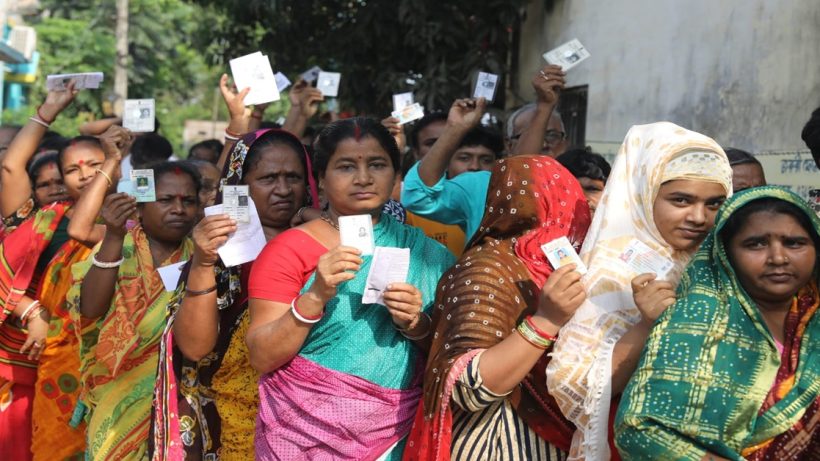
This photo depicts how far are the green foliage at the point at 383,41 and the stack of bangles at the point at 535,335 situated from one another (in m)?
6.78

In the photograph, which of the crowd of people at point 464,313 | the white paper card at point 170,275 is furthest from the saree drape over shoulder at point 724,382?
the white paper card at point 170,275

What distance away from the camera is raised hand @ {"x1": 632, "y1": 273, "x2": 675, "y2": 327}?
8.45 ft

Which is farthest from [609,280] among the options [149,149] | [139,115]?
[149,149]

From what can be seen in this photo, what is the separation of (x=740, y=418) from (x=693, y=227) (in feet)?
1.89

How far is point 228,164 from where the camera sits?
154 inches

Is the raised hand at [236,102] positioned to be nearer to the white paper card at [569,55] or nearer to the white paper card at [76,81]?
the white paper card at [76,81]

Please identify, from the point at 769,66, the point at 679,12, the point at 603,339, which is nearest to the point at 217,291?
the point at 603,339

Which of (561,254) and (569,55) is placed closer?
(561,254)

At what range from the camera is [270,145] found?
378 cm

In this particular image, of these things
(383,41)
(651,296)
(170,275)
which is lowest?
(170,275)

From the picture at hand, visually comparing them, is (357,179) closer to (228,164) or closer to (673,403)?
(228,164)

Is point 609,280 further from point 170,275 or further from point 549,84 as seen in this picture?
point 549,84

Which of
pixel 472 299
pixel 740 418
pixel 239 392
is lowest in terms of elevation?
pixel 239 392

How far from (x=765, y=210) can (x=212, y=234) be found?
1.70m
